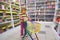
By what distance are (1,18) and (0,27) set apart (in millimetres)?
268

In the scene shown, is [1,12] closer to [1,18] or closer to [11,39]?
[1,18]

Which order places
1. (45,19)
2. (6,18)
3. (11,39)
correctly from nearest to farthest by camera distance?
(11,39)
(6,18)
(45,19)

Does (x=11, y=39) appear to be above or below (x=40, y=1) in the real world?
below

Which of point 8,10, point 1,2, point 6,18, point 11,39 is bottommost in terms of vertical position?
point 11,39

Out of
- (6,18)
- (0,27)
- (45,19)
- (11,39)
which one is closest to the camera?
(11,39)

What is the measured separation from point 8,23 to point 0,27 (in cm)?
57

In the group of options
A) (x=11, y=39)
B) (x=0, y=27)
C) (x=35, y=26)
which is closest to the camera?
(x=35, y=26)

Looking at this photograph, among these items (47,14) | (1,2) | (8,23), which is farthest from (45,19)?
(1,2)

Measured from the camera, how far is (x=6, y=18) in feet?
11.1

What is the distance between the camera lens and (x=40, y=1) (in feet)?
22.0

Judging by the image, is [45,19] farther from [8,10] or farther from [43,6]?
[8,10]

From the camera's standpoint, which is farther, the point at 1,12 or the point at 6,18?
the point at 6,18

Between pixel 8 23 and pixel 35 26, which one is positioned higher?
pixel 35 26

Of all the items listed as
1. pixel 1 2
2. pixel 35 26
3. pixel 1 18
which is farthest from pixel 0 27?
pixel 35 26
